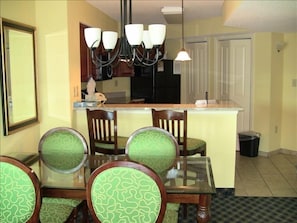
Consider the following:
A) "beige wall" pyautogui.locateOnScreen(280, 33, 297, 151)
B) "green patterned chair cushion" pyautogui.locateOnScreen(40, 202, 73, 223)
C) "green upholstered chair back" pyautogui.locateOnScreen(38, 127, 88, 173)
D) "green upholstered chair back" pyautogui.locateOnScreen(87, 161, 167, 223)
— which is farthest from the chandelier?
"beige wall" pyautogui.locateOnScreen(280, 33, 297, 151)

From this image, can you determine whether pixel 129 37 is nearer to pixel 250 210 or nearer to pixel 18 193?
pixel 18 193

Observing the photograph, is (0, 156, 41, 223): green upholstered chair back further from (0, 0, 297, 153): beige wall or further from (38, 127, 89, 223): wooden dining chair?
(0, 0, 297, 153): beige wall

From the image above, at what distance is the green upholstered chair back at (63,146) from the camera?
2.93 meters

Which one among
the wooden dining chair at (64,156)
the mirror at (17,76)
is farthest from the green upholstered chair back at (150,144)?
the mirror at (17,76)

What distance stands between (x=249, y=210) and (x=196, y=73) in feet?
11.3

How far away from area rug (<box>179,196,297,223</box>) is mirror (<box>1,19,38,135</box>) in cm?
184

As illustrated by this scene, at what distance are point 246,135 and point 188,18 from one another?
7.24ft

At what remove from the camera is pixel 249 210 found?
11.7ft

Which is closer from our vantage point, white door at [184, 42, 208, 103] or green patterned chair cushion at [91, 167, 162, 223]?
green patterned chair cushion at [91, 167, 162, 223]

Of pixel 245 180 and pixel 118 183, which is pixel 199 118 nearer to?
pixel 245 180

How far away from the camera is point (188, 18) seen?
6.06 meters

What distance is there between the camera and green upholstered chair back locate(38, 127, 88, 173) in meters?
2.93

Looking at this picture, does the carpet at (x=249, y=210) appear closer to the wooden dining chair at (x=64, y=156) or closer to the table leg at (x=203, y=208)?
the wooden dining chair at (x=64, y=156)

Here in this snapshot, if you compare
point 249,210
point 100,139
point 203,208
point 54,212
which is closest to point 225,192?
point 249,210
